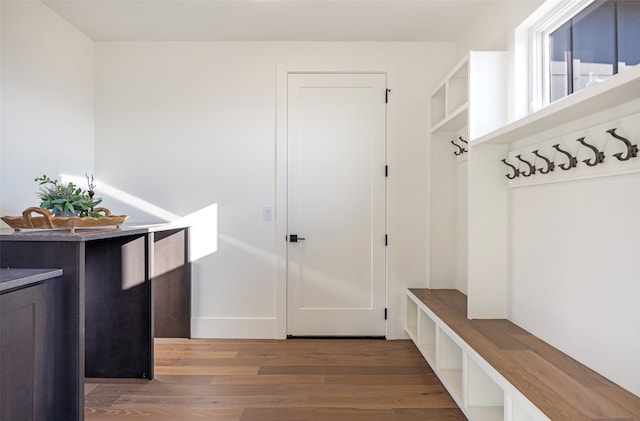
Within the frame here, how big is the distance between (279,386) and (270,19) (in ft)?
8.23

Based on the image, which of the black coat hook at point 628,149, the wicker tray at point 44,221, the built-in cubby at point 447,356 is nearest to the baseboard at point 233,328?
the built-in cubby at point 447,356

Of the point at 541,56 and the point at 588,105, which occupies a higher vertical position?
the point at 541,56

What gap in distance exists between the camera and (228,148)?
3.14 m

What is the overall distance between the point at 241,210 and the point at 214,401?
58.2 inches

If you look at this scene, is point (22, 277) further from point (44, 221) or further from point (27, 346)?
point (44, 221)

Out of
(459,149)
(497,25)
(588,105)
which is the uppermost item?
(497,25)

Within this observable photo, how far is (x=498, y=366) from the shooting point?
1540mm

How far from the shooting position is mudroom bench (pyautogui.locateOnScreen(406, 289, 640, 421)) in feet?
4.12

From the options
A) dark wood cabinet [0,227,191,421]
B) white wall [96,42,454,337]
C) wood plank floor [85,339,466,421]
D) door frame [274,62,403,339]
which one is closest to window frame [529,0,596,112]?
white wall [96,42,454,337]

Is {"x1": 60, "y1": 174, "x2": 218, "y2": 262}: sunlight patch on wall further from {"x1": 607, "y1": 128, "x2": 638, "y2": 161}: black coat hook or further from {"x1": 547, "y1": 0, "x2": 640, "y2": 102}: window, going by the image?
{"x1": 607, "y1": 128, "x2": 638, "y2": 161}: black coat hook

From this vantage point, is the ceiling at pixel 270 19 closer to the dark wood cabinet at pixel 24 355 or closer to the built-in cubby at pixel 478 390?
the dark wood cabinet at pixel 24 355

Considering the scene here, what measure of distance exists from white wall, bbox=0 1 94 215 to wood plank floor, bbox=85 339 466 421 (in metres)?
1.40

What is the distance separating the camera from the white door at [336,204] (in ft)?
10.3

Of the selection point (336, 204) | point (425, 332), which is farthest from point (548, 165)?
point (336, 204)
